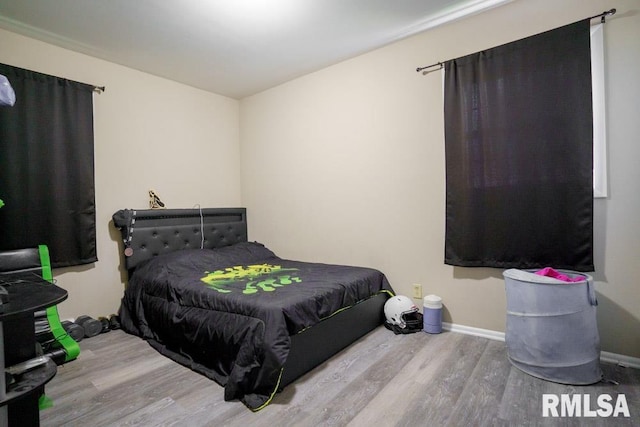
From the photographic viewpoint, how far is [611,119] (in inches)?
81.7

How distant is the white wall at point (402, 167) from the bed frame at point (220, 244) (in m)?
0.38

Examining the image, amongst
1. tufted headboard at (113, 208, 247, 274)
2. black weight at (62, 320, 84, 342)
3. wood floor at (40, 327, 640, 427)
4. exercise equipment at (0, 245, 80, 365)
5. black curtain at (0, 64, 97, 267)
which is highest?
black curtain at (0, 64, 97, 267)

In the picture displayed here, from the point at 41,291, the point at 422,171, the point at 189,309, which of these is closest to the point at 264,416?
the point at 189,309

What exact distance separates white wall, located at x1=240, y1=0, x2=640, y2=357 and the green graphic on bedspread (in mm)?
711

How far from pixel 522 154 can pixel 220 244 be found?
126 inches

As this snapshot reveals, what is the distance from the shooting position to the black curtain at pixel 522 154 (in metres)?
2.12

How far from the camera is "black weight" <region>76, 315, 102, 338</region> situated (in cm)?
A: 278

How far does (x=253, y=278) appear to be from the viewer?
274cm

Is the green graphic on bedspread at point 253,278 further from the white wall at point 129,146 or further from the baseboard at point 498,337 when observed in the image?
the baseboard at point 498,337

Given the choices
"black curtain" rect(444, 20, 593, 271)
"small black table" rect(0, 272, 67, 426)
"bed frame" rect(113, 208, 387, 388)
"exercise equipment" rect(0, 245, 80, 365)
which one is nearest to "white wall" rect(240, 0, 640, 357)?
"black curtain" rect(444, 20, 593, 271)

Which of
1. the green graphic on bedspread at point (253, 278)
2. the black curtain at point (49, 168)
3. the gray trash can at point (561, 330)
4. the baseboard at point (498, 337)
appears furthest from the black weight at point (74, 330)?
the gray trash can at point (561, 330)

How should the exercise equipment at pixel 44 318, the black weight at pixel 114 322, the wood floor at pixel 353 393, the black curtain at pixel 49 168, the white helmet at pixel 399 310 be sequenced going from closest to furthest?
the wood floor at pixel 353 393 < the exercise equipment at pixel 44 318 < the black curtain at pixel 49 168 < the white helmet at pixel 399 310 < the black weight at pixel 114 322

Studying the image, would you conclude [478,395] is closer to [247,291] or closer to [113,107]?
[247,291]

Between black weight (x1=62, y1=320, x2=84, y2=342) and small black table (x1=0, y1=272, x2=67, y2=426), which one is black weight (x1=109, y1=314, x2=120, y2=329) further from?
small black table (x1=0, y1=272, x2=67, y2=426)
